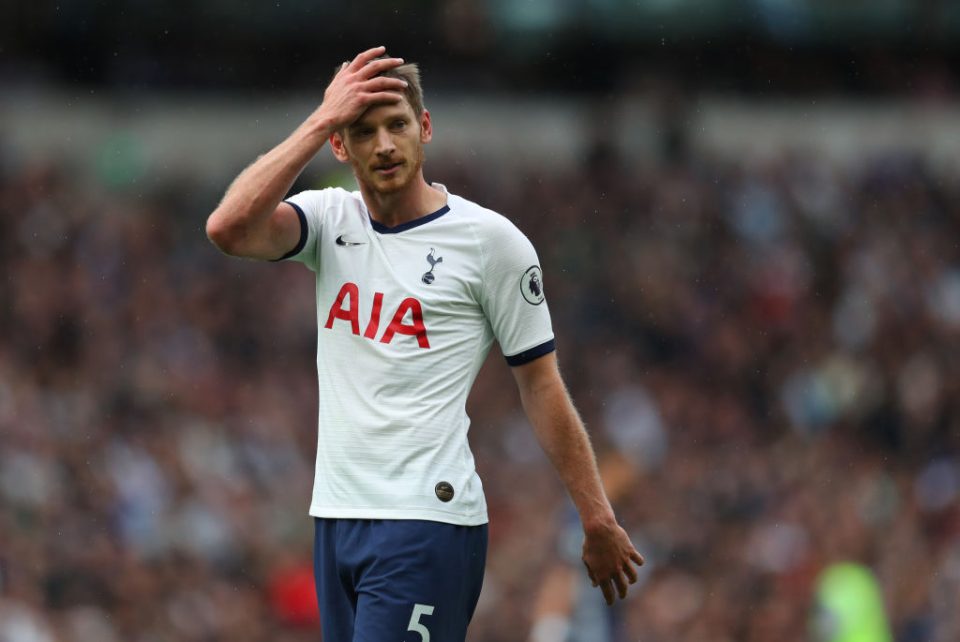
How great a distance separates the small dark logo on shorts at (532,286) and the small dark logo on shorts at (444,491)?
2.07 feet

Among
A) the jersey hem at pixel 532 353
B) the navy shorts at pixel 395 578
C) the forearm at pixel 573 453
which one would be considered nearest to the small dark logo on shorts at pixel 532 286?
the jersey hem at pixel 532 353

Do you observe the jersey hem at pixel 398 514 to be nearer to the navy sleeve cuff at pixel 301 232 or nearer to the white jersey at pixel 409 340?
the white jersey at pixel 409 340

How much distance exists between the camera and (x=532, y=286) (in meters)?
5.15

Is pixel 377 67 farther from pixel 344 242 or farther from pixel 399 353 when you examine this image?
pixel 399 353

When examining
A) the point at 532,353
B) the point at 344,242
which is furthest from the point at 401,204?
the point at 532,353

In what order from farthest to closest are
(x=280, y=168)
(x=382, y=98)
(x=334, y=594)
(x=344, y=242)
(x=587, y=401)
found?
(x=587, y=401) → (x=344, y=242) → (x=334, y=594) → (x=382, y=98) → (x=280, y=168)

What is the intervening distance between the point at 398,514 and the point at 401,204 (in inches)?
38.2

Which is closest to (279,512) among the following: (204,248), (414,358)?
(204,248)

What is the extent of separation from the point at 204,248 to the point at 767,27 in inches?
372

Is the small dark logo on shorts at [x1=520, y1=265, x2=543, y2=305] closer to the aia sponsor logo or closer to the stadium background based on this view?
the aia sponsor logo

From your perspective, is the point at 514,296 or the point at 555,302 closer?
the point at 514,296

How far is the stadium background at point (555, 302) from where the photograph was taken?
46.4 ft

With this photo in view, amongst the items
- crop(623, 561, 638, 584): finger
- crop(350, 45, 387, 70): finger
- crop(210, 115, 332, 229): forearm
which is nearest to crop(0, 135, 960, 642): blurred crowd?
crop(623, 561, 638, 584): finger

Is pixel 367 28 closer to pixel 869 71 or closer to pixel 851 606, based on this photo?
pixel 869 71
